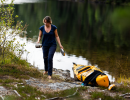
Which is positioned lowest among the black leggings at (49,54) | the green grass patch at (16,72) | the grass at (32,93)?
the grass at (32,93)

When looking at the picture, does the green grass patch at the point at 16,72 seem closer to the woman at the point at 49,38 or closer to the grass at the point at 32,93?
the woman at the point at 49,38

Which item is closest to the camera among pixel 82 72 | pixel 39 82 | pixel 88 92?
pixel 88 92

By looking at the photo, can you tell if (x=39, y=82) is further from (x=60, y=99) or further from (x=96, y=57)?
(x=96, y=57)

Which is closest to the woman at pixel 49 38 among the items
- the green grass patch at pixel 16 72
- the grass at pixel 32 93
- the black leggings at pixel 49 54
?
the black leggings at pixel 49 54

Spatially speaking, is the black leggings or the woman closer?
the woman

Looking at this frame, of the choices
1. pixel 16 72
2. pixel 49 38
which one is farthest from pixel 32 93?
pixel 49 38

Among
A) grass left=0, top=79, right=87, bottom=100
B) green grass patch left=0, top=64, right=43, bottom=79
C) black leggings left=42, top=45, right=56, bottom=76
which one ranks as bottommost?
grass left=0, top=79, right=87, bottom=100

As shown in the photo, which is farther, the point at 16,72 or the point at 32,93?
the point at 16,72

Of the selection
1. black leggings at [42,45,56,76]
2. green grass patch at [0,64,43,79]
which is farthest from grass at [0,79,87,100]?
black leggings at [42,45,56,76]

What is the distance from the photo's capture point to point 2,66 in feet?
23.6

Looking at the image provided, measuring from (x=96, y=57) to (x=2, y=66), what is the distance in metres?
9.12

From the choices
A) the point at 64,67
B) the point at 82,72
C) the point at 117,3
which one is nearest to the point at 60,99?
the point at 82,72

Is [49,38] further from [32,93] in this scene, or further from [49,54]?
[32,93]

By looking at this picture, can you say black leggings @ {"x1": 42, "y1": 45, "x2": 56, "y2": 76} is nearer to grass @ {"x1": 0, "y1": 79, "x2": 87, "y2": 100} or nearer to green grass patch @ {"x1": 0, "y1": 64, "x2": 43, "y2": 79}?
green grass patch @ {"x1": 0, "y1": 64, "x2": 43, "y2": 79}
